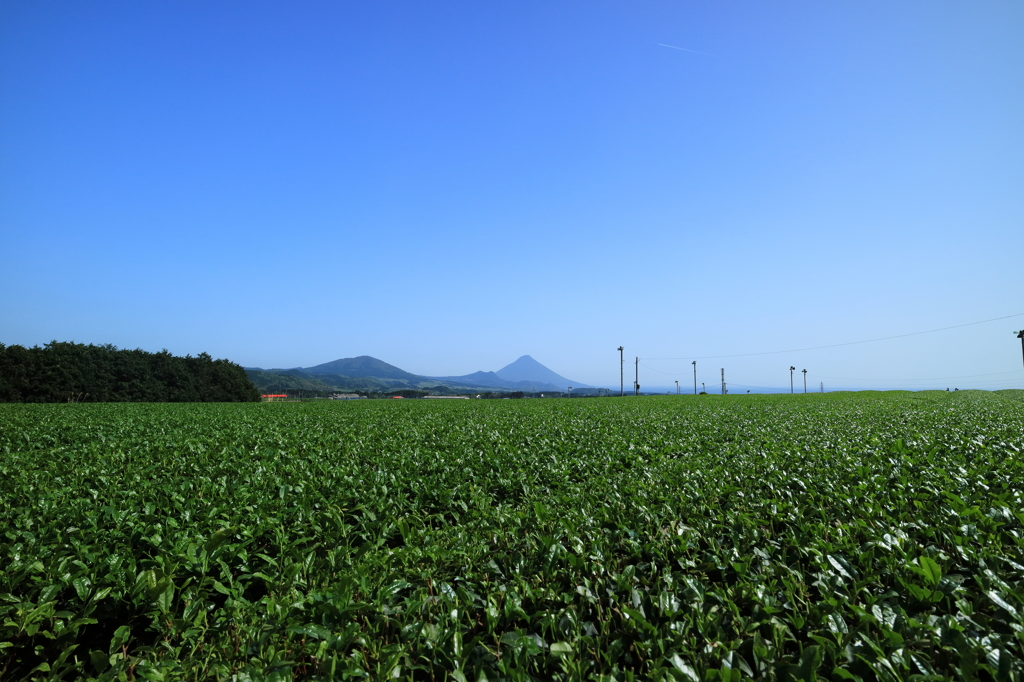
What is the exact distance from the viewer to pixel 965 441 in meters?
7.01

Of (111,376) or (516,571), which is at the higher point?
(111,376)

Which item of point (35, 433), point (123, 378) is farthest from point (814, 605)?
point (123, 378)

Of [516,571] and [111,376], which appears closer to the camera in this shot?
[516,571]

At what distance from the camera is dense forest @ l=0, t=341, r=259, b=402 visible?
31.8 meters

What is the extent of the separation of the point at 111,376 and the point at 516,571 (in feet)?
149

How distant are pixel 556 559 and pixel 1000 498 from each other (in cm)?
390

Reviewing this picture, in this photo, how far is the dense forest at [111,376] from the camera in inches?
1251

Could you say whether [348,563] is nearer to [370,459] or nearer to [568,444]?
[370,459]

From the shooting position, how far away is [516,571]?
2.98m

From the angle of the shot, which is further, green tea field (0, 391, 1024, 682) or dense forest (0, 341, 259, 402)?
dense forest (0, 341, 259, 402)

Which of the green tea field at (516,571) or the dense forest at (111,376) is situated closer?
the green tea field at (516,571)

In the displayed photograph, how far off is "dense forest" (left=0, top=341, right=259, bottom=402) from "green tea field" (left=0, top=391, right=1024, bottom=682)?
125 feet

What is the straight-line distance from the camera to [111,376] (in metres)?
36.2

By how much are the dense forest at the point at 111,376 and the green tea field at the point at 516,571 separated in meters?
38.1
